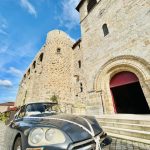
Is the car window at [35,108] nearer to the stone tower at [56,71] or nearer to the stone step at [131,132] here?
the stone step at [131,132]

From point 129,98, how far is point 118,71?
11.4 feet

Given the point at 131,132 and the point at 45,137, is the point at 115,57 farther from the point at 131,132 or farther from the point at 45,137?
the point at 45,137

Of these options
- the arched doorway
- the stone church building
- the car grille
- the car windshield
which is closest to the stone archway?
the stone church building

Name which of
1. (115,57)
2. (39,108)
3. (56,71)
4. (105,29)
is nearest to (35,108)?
(39,108)

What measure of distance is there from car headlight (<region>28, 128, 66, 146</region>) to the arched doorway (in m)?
6.71

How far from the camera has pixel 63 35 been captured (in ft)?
58.6

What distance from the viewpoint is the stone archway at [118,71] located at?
6.01m

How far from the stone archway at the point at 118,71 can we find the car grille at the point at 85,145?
5.19 m

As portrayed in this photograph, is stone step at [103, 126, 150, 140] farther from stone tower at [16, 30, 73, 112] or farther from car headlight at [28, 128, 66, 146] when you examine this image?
stone tower at [16, 30, 73, 112]

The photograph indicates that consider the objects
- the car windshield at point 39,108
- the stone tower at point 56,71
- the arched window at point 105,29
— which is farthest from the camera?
the stone tower at point 56,71

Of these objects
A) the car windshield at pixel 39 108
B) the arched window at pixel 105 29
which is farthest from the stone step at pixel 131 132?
the arched window at pixel 105 29

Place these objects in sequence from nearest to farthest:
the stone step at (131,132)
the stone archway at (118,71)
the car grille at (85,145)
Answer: the car grille at (85,145) < the stone step at (131,132) < the stone archway at (118,71)

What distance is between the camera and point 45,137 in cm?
187

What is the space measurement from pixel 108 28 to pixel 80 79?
623 cm
